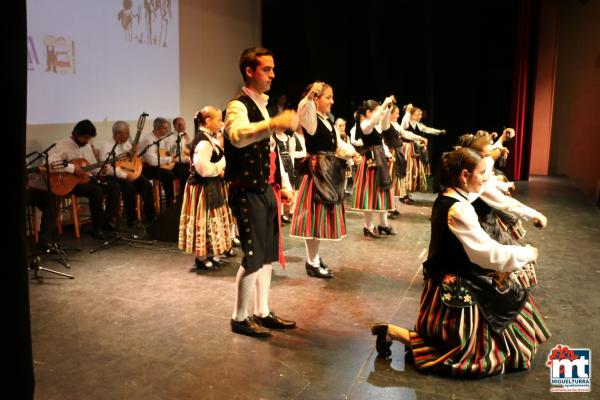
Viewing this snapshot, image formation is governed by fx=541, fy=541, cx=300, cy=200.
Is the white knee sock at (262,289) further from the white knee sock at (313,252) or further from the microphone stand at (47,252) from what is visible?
the microphone stand at (47,252)

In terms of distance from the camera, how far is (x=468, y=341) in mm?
2408

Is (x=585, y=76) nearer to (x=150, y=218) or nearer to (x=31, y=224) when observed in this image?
(x=150, y=218)

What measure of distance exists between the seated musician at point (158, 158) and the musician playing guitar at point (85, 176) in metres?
0.70

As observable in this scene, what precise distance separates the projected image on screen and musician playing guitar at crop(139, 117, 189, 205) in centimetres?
46

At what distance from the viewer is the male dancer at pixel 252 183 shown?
8.70ft

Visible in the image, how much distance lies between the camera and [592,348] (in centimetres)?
276

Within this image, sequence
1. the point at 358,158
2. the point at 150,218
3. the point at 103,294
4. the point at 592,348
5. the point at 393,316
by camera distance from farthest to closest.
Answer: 1. the point at 150,218
2. the point at 358,158
3. the point at 103,294
4. the point at 393,316
5. the point at 592,348

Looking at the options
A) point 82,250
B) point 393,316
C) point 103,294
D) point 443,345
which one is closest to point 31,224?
point 82,250

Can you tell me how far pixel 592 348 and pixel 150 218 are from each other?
455 centimetres

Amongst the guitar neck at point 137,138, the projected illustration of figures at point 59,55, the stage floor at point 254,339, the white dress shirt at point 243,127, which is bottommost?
the stage floor at point 254,339

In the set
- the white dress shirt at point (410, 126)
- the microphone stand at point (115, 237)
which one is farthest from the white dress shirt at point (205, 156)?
the white dress shirt at point (410, 126)

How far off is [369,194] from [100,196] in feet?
8.52

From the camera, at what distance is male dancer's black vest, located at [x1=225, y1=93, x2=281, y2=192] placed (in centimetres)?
265

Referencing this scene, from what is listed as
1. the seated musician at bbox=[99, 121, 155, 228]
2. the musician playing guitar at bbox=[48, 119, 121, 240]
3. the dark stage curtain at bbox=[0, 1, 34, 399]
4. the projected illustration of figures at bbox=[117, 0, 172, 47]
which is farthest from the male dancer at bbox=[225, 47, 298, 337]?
the projected illustration of figures at bbox=[117, 0, 172, 47]
